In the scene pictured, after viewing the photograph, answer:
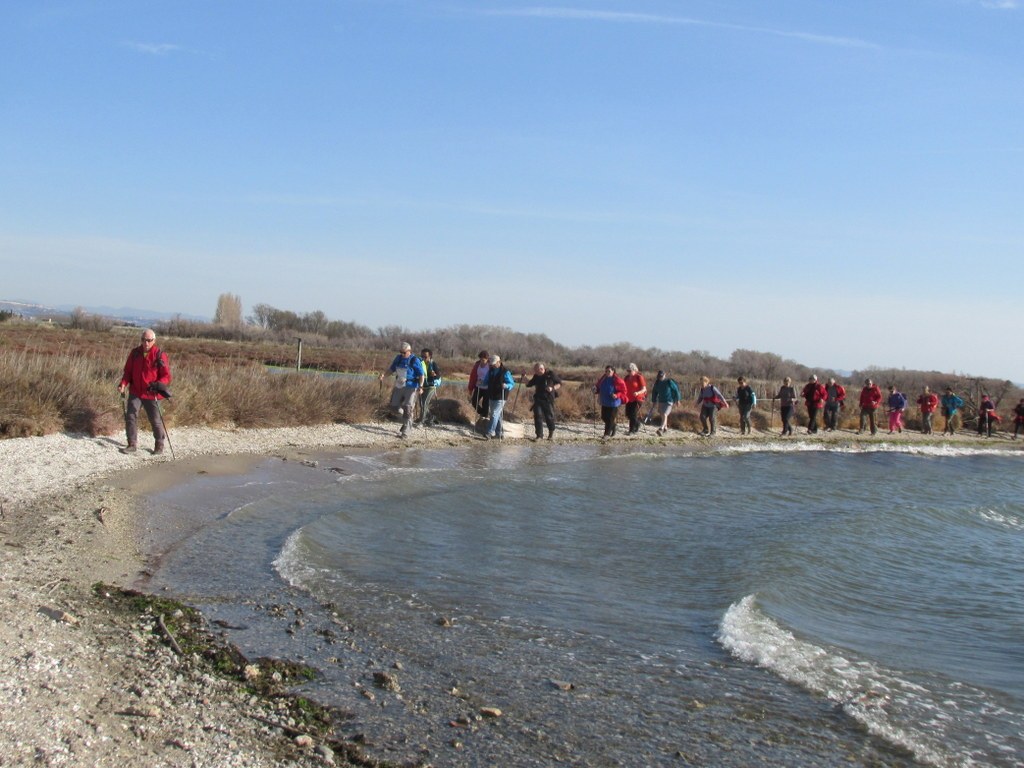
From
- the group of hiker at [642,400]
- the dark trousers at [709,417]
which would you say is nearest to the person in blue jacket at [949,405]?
the group of hiker at [642,400]

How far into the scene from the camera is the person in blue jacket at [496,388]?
19344mm

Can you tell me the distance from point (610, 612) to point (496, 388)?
472 inches

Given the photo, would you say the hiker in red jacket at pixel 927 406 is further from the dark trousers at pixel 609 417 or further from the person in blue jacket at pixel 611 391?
the person in blue jacket at pixel 611 391

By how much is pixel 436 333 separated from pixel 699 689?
67104 millimetres

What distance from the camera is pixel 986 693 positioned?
21.5 feet

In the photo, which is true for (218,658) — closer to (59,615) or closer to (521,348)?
(59,615)

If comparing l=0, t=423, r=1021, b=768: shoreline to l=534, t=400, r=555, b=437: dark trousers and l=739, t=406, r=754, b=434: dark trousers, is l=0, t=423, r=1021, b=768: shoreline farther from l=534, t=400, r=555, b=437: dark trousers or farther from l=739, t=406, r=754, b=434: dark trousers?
l=739, t=406, r=754, b=434: dark trousers

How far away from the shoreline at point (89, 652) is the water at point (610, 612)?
53cm

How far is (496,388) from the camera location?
19562 mm

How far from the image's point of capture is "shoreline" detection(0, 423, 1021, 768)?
4.35 metres

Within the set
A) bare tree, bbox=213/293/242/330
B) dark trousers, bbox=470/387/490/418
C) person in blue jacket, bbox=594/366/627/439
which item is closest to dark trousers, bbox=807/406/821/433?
person in blue jacket, bbox=594/366/627/439

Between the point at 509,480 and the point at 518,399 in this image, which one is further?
the point at 518,399

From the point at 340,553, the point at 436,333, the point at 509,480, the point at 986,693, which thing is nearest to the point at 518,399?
the point at 509,480

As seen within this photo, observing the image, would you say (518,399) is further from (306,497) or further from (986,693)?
(986,693)
